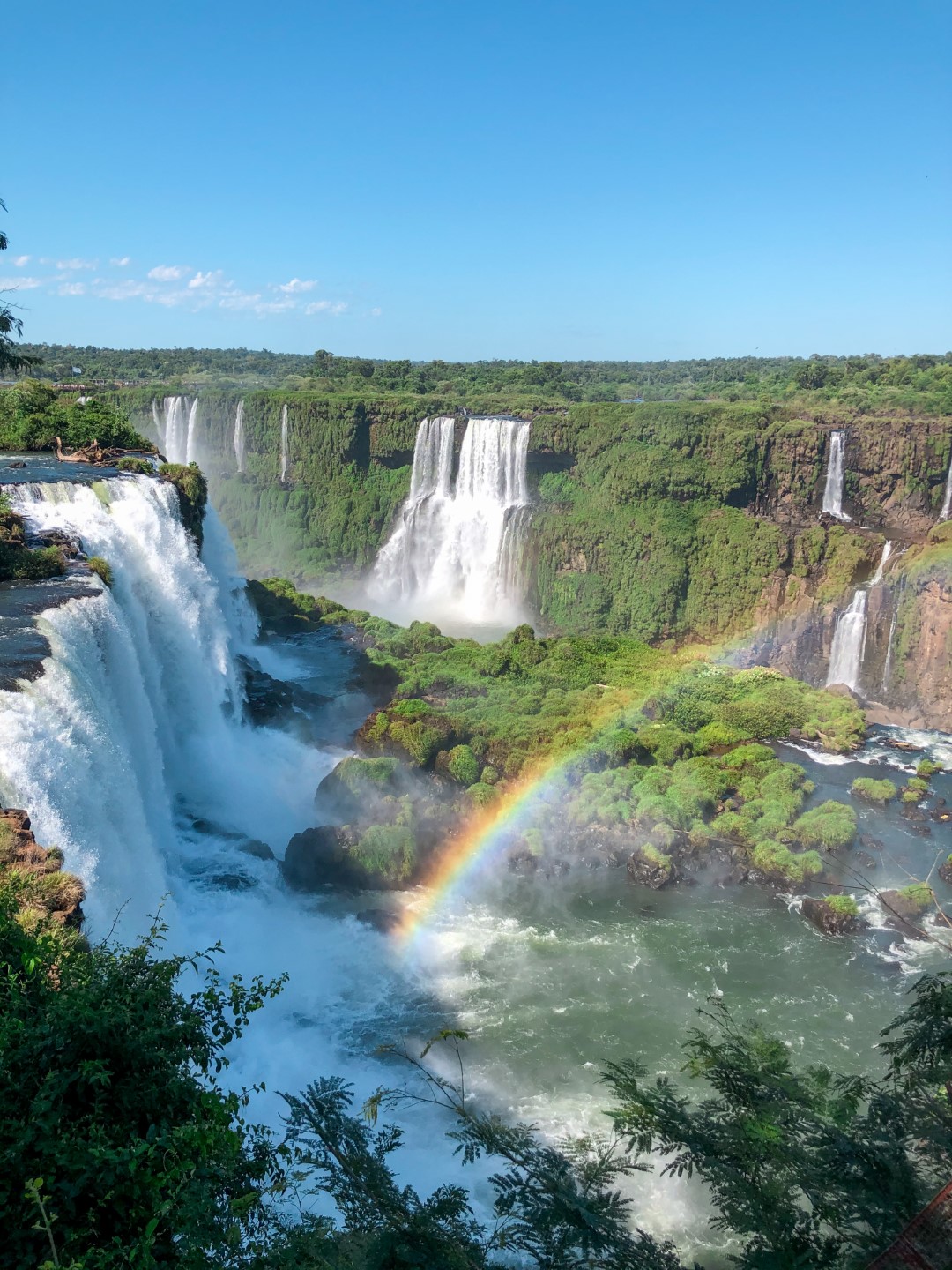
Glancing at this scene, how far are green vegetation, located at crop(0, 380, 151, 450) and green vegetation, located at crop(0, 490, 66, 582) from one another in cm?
956

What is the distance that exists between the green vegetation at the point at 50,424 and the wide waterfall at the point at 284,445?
849 inches

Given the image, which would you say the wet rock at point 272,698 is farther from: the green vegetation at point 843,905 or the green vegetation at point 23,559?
the green vegetation at point 843,905

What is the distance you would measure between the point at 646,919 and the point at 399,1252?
492 inches

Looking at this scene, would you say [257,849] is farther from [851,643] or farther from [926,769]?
[851,643]

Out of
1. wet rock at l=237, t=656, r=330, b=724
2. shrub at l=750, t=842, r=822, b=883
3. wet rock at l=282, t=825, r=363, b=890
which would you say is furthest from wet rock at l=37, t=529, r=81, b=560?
shrub at l=750, t=842, r=822, b=883

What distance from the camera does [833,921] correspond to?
17.6 m

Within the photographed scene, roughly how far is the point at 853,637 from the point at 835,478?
7849 millimetres

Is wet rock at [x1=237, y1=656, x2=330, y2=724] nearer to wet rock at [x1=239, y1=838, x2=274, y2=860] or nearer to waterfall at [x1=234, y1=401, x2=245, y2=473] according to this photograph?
wet rock at [x1=239, y1=838, x2=274, y2=860]

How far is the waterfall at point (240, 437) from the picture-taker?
5203cm

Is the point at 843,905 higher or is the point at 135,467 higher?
the point at 135,467

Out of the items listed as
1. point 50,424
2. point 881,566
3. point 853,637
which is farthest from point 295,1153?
point 881,566

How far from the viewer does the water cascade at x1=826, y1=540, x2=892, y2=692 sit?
1224 inches

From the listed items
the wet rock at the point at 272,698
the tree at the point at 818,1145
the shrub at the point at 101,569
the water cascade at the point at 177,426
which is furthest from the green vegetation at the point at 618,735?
the water cascade at the point at 177,426

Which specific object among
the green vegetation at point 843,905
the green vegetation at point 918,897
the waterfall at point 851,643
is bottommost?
the green vegetation at point 843,905
